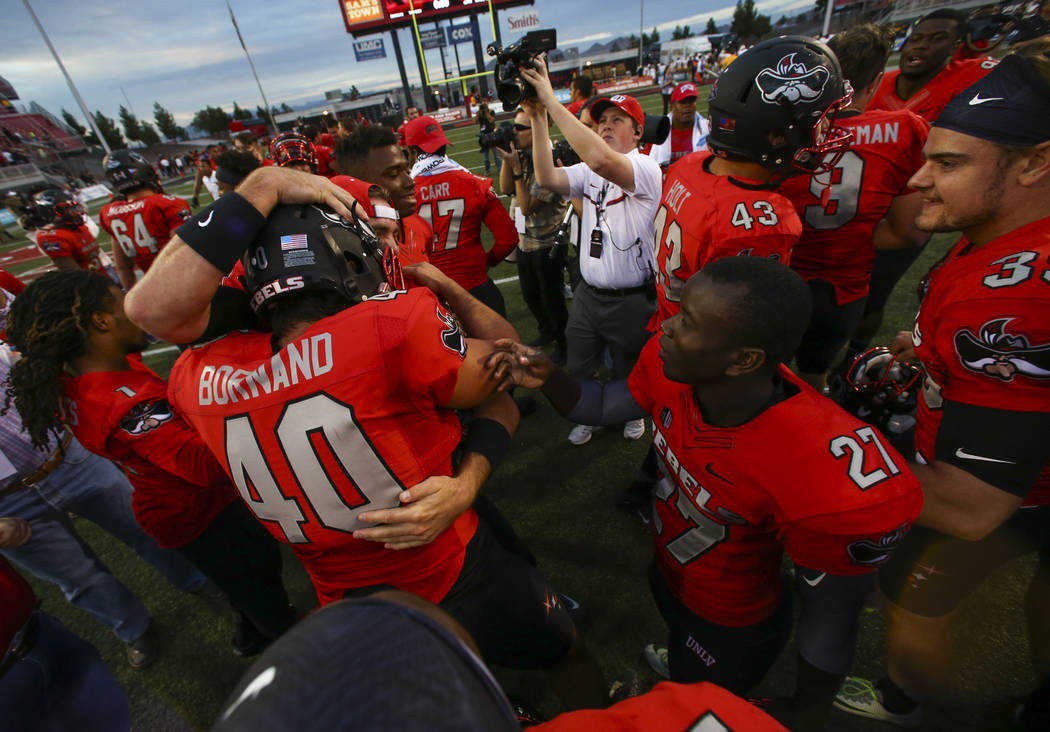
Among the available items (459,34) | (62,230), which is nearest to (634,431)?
(62,230)

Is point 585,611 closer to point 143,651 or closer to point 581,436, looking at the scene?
point 581,436

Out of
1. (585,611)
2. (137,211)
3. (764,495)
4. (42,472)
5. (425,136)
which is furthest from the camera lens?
(137,211)

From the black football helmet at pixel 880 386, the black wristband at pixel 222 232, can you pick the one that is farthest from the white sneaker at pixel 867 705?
the black wristband at pixel 222 232

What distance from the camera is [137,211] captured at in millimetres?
5020

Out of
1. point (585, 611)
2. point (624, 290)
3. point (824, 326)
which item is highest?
point (624, 290)

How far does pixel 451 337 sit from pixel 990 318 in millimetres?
1517

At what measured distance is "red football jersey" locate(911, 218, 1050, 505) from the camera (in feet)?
3.95

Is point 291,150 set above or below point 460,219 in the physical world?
above

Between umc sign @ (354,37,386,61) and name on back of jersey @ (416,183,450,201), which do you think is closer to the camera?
name on back of jersey @ (416,183,450,201)

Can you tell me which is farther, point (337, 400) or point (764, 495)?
point (764, 495)

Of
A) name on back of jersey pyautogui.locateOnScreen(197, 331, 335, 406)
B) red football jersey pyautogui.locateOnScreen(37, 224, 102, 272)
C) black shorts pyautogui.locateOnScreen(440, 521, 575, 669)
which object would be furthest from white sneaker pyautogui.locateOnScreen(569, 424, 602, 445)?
red football jersey pyautogui.locateOnScreen(37, 224, 102, 272)

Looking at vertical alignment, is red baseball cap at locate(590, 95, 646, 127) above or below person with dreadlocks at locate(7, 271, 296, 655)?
above

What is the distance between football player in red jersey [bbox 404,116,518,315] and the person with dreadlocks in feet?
7.08

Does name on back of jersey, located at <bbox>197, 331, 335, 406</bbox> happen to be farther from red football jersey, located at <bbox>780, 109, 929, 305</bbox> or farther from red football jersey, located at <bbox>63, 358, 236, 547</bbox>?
red football jersey, located at <bbox>780, 109, 929, 305</bbox>
